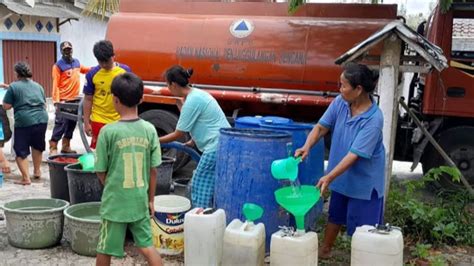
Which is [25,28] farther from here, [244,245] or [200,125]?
[244,245]

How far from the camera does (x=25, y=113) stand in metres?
6.54

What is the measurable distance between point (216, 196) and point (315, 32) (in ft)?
10.4

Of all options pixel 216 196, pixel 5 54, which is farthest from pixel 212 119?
pixel 5 54

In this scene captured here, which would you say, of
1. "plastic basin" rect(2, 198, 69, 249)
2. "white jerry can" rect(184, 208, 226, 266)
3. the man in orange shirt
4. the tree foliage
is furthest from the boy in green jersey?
the man in orange shirt

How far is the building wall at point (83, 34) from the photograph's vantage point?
49.9 feet

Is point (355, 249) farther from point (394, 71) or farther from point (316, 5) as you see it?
point (316, 5)

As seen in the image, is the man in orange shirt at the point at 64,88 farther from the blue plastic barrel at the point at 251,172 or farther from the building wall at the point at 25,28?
the building wall at the point at 25,28

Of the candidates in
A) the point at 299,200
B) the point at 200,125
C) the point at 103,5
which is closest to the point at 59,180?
the point at 200,125

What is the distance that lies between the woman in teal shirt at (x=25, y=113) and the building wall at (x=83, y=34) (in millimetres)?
8819

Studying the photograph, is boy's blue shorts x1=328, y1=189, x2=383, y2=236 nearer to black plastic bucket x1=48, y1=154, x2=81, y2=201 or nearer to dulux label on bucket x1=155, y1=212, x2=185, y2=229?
dulux label on bucket x1=155, y1=212, x2=185, y2=229

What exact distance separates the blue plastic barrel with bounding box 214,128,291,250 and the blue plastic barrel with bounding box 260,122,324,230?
53 centimetres

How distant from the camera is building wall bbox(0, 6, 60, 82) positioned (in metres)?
12.7

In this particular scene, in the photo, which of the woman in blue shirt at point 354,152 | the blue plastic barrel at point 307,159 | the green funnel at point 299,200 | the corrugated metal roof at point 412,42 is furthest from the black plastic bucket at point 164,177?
the corrugated metal roof at point 412,42

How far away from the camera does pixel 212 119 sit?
449 centimetres
